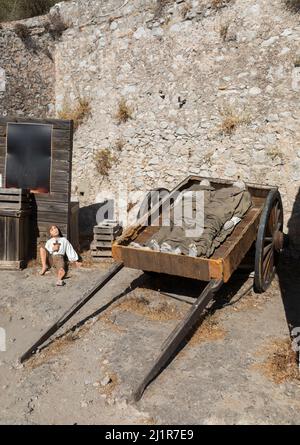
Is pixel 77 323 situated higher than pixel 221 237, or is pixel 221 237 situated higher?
pixel 221 237

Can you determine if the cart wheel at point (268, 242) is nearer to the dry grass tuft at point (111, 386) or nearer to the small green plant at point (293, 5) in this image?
the dry grass tuft at point (111, 386)

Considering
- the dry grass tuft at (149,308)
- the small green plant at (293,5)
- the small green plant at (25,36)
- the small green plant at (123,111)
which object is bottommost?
the dry grass tuft at (149,308)

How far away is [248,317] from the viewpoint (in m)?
5.57

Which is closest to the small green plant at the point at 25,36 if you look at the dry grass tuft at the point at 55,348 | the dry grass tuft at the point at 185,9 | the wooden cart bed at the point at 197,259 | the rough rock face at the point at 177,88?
the rough rock face at the point at 177,88

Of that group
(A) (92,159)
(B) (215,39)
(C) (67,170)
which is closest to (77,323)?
(C) (67,170)

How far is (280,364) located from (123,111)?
6.80 m

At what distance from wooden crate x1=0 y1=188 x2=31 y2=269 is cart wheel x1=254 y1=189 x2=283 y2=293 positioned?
4.20 meters

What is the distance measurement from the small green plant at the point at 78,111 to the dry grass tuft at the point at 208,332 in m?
6.47

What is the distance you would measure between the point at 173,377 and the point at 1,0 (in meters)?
11.8

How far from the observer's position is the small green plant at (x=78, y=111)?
9.96m

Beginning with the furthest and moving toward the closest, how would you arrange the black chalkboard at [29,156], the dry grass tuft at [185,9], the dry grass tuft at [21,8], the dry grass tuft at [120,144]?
the dry grass tuft at [21,8], the dry grass tuft at [120,144], the dry grass tuft at [185,9], the black chalkboard at [29,156]

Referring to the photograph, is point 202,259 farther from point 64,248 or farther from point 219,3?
point 219,3

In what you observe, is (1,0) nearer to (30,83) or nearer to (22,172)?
(30,83)

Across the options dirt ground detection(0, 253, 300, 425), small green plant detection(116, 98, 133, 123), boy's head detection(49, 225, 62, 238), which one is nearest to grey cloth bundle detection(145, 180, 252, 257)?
dirt ground detection(0, 253, 300, 425)
